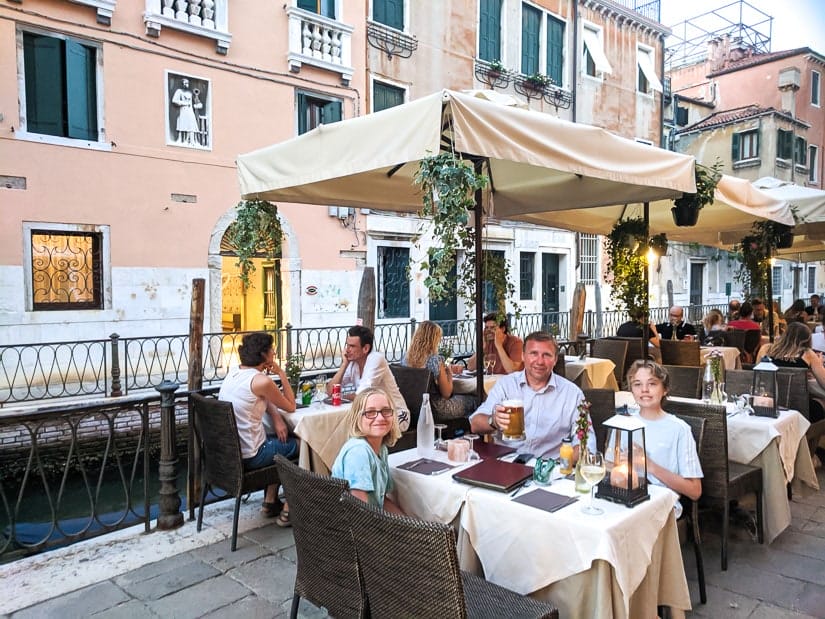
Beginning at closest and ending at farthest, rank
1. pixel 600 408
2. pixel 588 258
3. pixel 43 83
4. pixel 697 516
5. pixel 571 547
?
pixel 571 547, pixel 697 516, pixel 600 408, pixel 43 83, pixel 588 258

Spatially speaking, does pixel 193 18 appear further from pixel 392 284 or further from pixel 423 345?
pixel 423 345

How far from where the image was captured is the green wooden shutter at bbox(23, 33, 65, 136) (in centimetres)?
894

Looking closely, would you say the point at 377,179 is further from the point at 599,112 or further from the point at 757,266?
the point at 599,112

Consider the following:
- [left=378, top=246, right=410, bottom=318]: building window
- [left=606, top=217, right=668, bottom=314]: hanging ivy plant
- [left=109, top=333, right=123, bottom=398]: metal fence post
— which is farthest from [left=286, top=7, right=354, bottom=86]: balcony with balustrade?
[left=606, top=217, right=668, bottom=314]: hanging ivy plant

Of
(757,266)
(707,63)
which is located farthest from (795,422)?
(707,63)

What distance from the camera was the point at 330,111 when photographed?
1234 centimetres

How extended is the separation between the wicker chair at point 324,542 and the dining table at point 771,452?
2.21 meters

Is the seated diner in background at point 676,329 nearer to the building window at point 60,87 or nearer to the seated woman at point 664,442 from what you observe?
the seated woman at point 664,442

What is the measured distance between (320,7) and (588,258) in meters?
10.7

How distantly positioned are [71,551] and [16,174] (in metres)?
7.21

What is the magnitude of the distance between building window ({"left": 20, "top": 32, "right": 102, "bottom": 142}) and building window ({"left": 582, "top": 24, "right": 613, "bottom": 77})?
13548 millimetres

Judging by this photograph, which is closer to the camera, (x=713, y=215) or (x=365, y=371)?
(x=365, y=371)

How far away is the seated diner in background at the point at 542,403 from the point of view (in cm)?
331

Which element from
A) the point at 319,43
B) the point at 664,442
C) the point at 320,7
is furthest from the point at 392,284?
the point at 664,442
